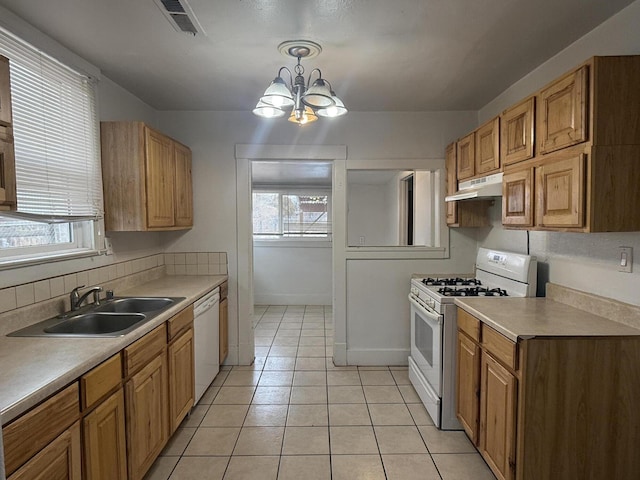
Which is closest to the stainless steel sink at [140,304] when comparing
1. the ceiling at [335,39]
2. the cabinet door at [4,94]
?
the cabinet door at [4,94]

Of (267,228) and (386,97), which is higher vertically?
(386,97)

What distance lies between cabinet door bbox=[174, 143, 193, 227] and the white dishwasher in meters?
0.70

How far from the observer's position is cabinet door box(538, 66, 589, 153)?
1664 mm

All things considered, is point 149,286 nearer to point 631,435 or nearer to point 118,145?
point 118,145

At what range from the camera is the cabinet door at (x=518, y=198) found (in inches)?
82.5

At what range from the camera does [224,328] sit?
3.38m

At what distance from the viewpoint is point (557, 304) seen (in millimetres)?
2227

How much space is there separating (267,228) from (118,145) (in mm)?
3908

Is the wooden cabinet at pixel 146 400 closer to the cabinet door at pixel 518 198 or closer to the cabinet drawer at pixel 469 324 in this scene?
the cabinet drawer at pixel 469 324

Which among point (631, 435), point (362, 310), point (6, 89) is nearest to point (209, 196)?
point (362, 310)

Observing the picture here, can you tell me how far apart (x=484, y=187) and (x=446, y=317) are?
938mm

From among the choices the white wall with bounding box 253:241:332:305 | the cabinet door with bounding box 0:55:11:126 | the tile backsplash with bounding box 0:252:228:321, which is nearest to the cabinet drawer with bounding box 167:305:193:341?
the tile backsplash with bounding box 0:252:228:321

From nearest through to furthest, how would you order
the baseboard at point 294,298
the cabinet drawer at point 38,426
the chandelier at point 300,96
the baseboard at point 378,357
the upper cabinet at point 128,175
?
1. the cabinet drawer at point 38,426
2. the chandelier at point 300,96
3. the upper cabinet at point 128,175
4. the baseboard at point 378,357
5. the baseboard at point 294,298

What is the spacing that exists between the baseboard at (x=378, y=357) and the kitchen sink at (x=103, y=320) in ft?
6.02
